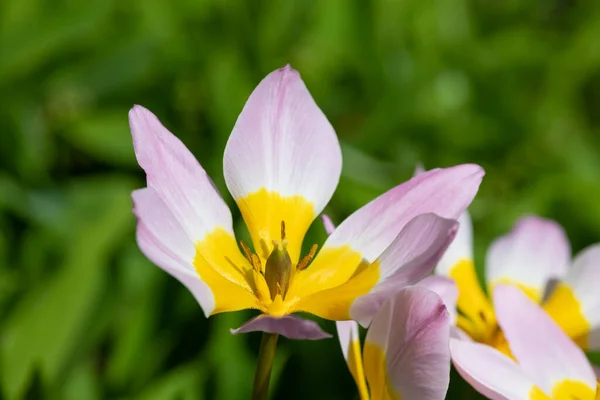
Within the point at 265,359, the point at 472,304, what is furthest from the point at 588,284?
the point at 265,359

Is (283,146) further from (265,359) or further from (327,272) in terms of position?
(265,359)

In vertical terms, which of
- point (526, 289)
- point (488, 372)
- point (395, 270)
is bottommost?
point (526, 289)

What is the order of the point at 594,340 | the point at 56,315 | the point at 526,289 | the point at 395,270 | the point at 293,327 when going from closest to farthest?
the point at 293,327 < the point at 395,270 < the point at 594,340 < the point at 526,289 < the point at 56,315

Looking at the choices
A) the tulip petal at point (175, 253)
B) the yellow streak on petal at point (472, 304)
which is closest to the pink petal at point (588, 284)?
the yellow streak on petal at point (472, 304)

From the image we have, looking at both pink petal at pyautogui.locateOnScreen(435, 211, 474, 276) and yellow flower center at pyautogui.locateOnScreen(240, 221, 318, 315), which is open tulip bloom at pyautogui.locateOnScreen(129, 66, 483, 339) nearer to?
yellow flower center at pyautogui.locateOnScreen(240, 221, 318, 315)

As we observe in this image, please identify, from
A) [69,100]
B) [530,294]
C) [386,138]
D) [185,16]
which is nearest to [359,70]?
[386,138]

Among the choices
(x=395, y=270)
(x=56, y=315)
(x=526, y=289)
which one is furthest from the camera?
(x=56, y=315)

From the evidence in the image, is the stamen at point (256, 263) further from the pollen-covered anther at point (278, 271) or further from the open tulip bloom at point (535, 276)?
the open tulip bloom at point (535, 276)

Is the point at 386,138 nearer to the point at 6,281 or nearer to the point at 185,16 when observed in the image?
the point at 185,16
